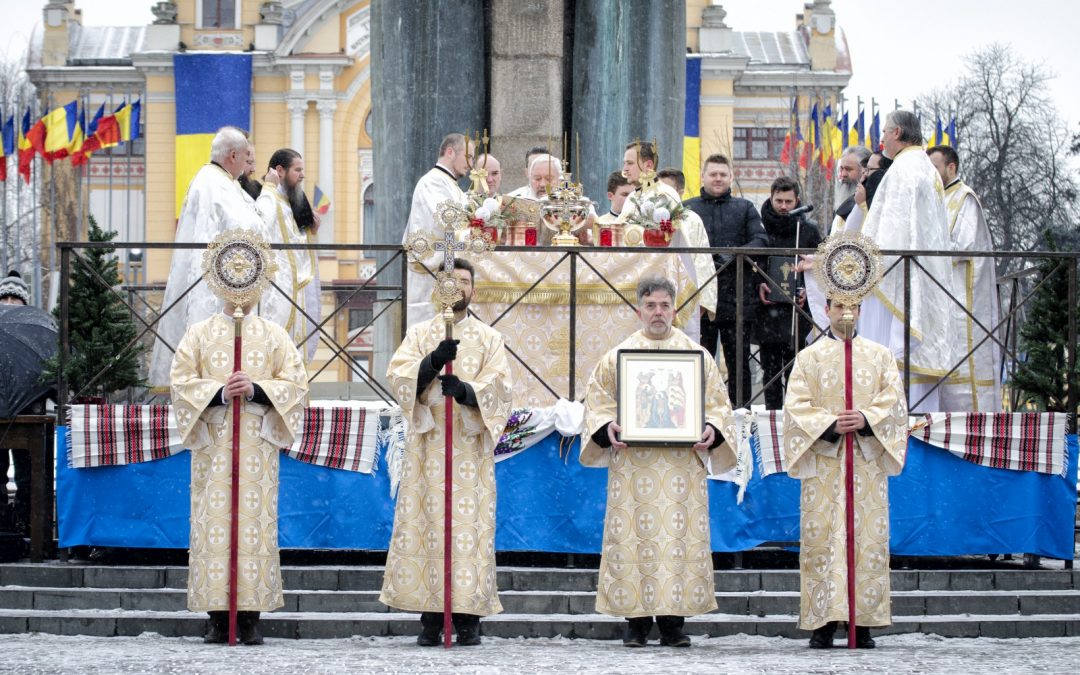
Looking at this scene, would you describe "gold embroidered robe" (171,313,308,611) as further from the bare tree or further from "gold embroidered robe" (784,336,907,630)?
the bare tree

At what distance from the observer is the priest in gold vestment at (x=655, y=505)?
8914 mm

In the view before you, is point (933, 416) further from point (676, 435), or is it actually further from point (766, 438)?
point (676, 435)

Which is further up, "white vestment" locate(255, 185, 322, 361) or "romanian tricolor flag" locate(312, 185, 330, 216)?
"romanian tricolor flag" locate(312, 185, 330, 216)

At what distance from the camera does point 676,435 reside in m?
9.01

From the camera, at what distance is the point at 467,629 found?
29.2 ft

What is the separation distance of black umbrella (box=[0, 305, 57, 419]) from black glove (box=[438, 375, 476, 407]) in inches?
126

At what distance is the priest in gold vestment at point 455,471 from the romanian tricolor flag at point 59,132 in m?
30.0

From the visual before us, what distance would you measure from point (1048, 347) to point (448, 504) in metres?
4.25

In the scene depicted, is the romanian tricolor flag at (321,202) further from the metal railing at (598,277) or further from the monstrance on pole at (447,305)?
the monstrance on pole at (447,305)

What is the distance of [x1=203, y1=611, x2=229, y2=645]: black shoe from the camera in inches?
352

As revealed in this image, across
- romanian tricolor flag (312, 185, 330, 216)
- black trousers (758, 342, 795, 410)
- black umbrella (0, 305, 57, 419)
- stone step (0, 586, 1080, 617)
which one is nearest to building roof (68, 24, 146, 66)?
romanian tricolor flag (312, 185, 330, 216)

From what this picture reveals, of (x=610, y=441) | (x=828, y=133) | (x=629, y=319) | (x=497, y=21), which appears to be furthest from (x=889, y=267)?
(x=828, y=133)

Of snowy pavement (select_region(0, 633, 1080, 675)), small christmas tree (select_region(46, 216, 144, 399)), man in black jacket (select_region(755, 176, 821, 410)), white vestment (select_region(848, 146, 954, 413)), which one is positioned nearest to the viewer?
snowy pavement (select_region(0, 633, 1080, 675))

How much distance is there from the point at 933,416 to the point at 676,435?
231cm
